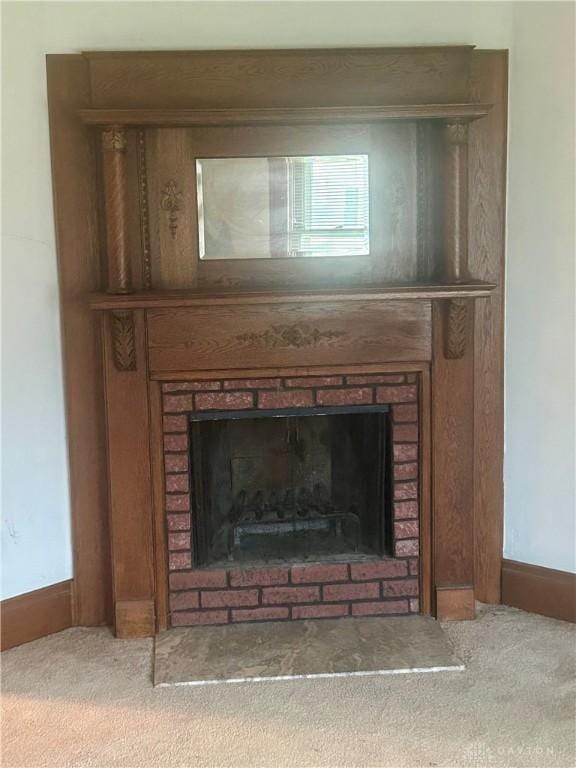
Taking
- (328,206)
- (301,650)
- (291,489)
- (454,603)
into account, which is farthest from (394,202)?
(301,650)

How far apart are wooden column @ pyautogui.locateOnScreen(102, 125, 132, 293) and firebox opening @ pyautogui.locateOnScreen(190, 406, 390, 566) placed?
0.57 metres

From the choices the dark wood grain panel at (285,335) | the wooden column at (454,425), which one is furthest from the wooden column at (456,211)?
the dark wood grain panel at (285,335)

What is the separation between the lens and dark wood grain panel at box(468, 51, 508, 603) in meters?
2.64

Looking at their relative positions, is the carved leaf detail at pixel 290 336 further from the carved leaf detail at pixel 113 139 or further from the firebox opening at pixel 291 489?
the carved leaf detail at pixel 113 139

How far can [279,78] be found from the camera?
2.56 metres

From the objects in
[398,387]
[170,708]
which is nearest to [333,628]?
[170,708]

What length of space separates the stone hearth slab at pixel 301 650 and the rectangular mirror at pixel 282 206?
1.20m

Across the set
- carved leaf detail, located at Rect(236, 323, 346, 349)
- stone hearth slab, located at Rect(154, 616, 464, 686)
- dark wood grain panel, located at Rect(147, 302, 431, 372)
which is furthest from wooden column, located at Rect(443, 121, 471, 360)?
stone hearth slab, located at Rect(154, 616, 464, 686)

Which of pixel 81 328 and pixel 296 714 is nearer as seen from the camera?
pixel 296 714

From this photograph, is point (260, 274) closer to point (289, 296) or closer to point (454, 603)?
point (289, 296)

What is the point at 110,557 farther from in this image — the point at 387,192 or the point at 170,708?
the point at 387,192

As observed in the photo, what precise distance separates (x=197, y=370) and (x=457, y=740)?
127 cm

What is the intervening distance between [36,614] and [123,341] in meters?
0.93

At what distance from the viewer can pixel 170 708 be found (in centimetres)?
230
